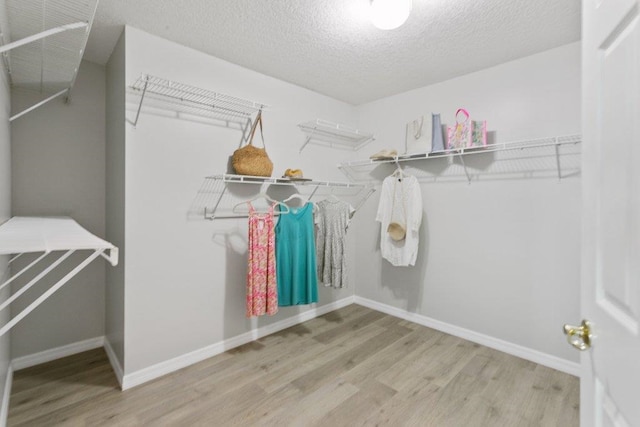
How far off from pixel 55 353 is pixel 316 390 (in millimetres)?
2012

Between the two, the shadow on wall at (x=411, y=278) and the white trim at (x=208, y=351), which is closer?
the white trim at (x=208, y=351)

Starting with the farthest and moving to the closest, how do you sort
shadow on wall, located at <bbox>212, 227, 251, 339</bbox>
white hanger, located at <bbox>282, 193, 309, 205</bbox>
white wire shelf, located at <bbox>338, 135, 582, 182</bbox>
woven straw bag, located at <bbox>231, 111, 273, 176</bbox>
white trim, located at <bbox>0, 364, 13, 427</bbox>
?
1. white hanger, located at <bbox>282, 193, 309, 205</bbox>
2. shadow on wall, located at <bbox>212, 227, 251, 339</bbox>
3. woven straw bag, located at <bbox>231, 111, 273, 176</bbox>
4. white wire shelf, located at <bbox>338, 135, 582, 182</bbox>
5. white trim, located at <bbox>0, 364, 13, 427</bbox>

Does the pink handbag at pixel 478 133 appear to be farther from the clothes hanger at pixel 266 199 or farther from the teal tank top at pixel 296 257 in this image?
the clothes hanger at pixel 266 199

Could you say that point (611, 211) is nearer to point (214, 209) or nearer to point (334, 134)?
point (214, 209)

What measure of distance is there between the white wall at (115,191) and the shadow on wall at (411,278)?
2.41 metres

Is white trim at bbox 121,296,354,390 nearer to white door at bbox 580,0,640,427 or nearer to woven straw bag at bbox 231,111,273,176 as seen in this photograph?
woven straw bag at bbox 231,111,273,176

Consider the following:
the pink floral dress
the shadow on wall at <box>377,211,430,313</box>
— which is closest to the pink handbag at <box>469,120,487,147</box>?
the shadow on wall at <box>377,211,430,313</box>

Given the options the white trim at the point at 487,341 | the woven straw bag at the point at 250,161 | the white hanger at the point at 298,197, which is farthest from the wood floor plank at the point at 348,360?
the woven straw bag at the point at 250,161

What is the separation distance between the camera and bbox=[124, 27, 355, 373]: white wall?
2.00 m

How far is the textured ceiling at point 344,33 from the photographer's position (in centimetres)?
176

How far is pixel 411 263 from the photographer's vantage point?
9.22 ft

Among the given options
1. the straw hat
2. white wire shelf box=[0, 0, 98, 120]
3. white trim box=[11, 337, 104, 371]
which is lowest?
white trim box=[11, 337, 104, 371]

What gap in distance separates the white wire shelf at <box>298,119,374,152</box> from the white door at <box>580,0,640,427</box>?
2.23 metres

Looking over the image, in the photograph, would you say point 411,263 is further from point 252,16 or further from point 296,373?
point 252,16
